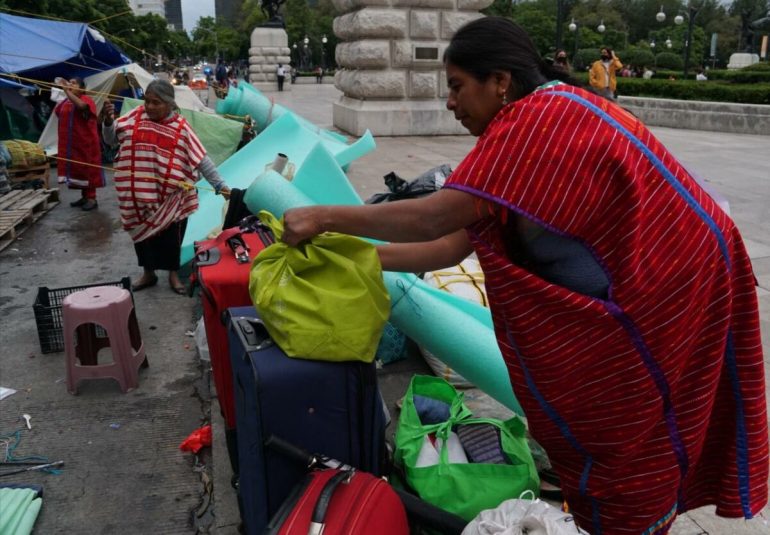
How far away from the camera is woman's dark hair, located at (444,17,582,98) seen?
61.2 inches

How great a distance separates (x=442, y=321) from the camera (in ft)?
9.52

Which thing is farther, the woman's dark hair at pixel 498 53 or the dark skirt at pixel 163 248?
the dark skirt at pixel 163 248

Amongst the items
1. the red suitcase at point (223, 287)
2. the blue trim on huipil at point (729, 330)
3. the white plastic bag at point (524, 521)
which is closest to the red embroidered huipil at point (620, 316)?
the blue trim on huipil at point (729, 330)

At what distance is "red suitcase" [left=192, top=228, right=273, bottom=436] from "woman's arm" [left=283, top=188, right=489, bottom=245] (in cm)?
84

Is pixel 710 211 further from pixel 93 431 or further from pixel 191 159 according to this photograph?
pixel 191 159

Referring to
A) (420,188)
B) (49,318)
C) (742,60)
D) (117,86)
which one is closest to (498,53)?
(420,188)

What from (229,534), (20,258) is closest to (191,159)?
(20,258)

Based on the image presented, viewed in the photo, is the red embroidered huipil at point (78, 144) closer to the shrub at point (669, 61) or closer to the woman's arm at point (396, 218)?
the woman's arm at point (396, 218)

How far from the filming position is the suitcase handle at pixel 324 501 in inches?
66.7

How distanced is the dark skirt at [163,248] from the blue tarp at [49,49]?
7.37m

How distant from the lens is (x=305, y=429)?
6.69ft

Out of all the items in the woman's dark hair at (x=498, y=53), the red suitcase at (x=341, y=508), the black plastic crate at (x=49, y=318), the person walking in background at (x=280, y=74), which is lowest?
the black plastic crate at (x=49, y=318)

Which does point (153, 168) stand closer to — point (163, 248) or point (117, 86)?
point (163, 248)

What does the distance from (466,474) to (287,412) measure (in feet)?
2.15
